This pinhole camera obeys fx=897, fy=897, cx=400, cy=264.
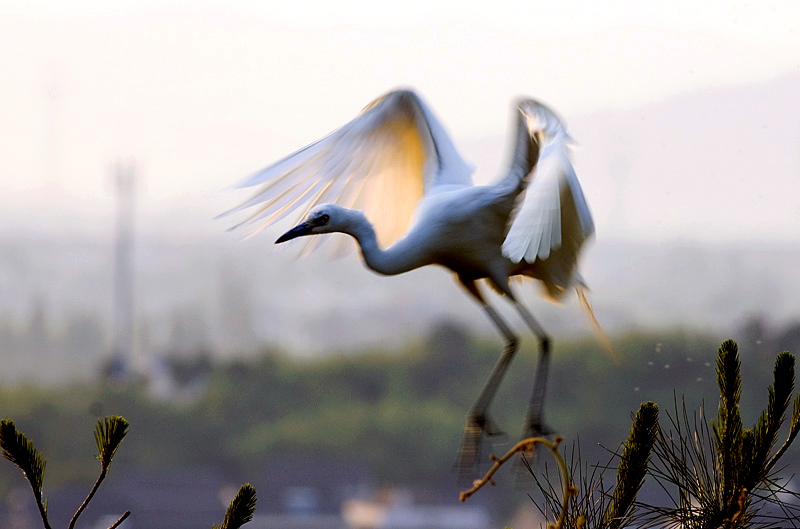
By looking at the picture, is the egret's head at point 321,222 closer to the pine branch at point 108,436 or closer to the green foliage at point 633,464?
the pine branch at point 108,436

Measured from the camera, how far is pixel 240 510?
2.77ft

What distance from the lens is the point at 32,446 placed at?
81 cm

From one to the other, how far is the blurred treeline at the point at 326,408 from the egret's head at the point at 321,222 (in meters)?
4.68

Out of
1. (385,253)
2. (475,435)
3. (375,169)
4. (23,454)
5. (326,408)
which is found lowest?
(326,408)

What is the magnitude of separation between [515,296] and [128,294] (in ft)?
19.8

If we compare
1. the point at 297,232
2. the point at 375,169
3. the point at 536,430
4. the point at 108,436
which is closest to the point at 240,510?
the point at 108,436

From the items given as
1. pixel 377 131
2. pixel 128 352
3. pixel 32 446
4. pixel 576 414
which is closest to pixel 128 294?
pixel 128 352

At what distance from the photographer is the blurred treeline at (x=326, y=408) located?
640 cm

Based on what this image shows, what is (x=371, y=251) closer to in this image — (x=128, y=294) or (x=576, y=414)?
(x=576, y=414)

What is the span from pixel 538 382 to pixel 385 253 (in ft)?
0.87

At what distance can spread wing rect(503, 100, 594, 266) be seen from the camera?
39.9 inches

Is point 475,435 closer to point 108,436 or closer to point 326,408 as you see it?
point 108,436

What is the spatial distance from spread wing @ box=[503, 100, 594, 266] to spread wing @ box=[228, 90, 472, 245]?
18 cm

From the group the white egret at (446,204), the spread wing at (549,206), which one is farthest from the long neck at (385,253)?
the spread wing at (549,206)
